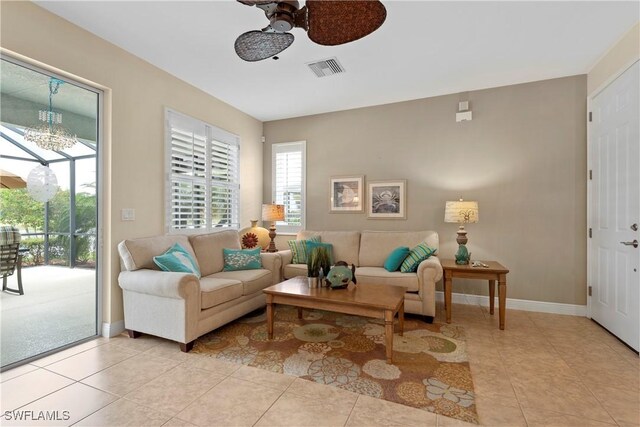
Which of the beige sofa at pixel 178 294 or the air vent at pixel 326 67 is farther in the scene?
the air vent at pixel 326 67

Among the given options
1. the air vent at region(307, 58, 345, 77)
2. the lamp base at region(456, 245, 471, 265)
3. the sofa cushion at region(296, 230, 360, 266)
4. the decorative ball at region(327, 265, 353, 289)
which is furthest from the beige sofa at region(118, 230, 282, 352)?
the air vent at region(307, 58, 345, 77)

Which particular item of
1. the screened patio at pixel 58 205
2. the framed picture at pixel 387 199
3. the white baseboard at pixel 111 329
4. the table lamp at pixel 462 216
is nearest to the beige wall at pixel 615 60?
the table lamp at pixel 462 216

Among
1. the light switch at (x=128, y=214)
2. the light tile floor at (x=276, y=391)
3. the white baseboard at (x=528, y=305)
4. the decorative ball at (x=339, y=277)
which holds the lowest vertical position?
the light tile floor at (x=276, y=391)

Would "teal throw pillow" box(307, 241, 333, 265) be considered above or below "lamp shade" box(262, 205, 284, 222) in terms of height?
below

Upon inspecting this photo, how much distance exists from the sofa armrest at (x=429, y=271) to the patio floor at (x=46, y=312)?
3.33 m

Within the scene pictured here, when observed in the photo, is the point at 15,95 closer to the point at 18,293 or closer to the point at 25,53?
the point at 25,53

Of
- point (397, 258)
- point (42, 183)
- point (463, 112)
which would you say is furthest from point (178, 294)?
point (463, 112)

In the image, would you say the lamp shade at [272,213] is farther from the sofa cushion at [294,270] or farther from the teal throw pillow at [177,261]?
the teal throw pillow at [177,261]

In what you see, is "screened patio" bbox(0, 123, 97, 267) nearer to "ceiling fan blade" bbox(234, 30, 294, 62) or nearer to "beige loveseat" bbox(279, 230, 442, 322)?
"ceiling fan blade" bbox(234, 30, 294, 62)

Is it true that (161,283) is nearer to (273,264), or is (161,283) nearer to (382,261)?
(273,264)

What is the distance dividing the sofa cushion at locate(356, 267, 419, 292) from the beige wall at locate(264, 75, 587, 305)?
104 centimetres

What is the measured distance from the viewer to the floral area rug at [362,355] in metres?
1.92

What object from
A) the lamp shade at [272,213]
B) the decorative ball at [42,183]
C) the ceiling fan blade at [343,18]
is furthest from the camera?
the lamp shade at [272,213]

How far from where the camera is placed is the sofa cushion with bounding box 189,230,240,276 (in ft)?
11.1
